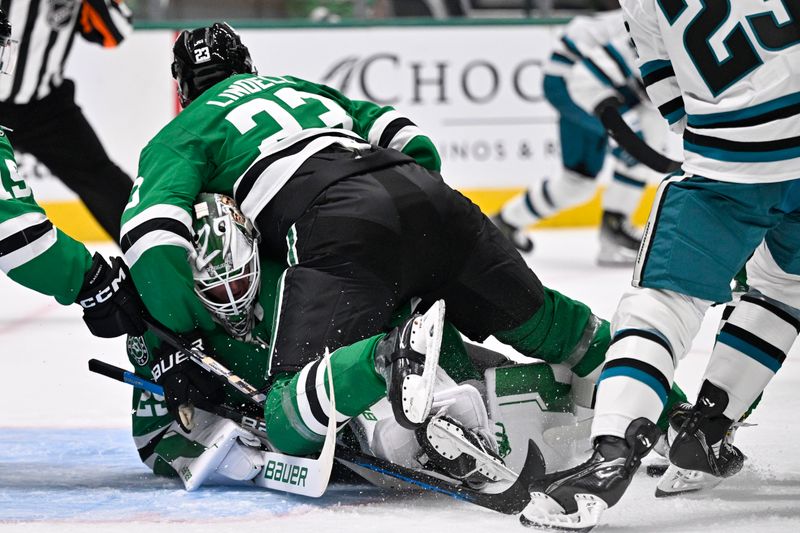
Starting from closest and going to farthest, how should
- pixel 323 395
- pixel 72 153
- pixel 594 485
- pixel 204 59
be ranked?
pixel 594 485
pixel 323 395
pixel 204 59
pixel 72 153

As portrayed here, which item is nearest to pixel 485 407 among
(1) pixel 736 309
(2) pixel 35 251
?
(1) pixel 736 309

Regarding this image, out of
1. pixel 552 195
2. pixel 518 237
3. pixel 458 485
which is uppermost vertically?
pixel 458 485

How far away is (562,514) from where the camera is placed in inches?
79.3

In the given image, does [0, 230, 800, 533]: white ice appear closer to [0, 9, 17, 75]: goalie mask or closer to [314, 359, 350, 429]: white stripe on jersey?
[314, 359, 350, 429]: white stripe on jersey

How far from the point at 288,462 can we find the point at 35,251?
2.07ft

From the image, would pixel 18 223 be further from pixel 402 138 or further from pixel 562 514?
pixel 562 514

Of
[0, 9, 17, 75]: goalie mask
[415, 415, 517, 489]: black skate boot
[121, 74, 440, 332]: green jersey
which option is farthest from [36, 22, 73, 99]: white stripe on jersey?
[415, 415, 517, 489]: black skate boot

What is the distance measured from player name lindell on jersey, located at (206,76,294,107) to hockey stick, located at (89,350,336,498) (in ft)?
1.88

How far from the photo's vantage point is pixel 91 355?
13.2 feet

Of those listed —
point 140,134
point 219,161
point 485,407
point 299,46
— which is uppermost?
point 219,161

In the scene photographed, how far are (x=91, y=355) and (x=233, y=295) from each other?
167 centimetres

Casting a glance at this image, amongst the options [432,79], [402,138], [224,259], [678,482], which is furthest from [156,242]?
[432,79]

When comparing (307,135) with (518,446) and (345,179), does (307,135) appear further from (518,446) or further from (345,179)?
(518,446)

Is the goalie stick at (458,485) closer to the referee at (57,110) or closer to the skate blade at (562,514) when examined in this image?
the skate blade at (562,514)
